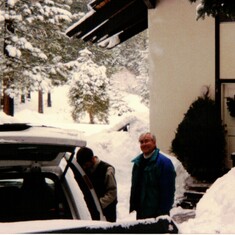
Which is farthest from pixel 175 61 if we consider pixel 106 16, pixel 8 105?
pixel 8 105

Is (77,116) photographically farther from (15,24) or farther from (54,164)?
(54,164)

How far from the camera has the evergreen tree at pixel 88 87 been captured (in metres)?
39.2

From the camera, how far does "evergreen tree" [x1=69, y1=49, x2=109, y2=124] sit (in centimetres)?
3922

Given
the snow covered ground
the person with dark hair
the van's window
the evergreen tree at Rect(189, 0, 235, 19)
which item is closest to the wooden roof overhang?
the snow covered ground

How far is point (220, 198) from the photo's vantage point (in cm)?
800

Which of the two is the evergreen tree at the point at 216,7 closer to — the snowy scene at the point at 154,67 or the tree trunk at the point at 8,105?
the snowy scene at the point at 154,67

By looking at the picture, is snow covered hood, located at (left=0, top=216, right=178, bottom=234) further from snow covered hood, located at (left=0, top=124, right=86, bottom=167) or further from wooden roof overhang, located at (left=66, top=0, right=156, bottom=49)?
wooden roof overhang, located at (left=66, top=0, right=156, bottom=49)

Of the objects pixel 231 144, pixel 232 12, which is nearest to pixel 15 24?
pixel 231 144

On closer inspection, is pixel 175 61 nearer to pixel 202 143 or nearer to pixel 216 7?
pixel 202 143

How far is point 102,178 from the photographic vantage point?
5.83m

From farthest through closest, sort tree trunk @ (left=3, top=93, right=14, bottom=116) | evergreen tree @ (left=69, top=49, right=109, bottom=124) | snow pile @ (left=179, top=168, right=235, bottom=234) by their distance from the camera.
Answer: evergreen tree @ (left=69, top=49, right=109, bottom=124) → tree trunk @ (left=3, top=93, right=14, bottom=116) → snow pile @ (left=179, top=168, right=235, bottom=234)

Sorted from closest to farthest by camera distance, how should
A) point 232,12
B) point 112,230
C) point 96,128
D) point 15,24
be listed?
point 112,230 < point 232,12 < point 15,24 < point 96,128

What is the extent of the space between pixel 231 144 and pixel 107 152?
5116mm

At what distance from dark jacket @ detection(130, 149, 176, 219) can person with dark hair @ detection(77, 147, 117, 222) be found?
16.8 inches
